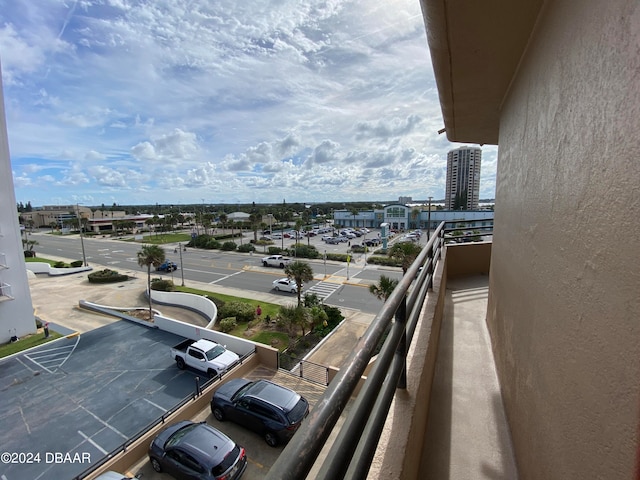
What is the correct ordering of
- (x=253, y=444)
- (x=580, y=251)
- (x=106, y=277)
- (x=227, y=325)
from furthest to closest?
1. (x=106, y=277)
2. (x=227, y=325)
3. (x=253, y=444)
4. (x=580, y=251)

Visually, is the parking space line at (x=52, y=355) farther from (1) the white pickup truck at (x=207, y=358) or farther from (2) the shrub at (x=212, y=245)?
(2) the shrub at (x=212, y=245)

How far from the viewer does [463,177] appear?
258 feet

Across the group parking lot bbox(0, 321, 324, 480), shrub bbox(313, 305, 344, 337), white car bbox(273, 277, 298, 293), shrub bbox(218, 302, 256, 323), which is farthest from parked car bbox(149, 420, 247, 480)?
white car bbox(273, 277, 298, 293)

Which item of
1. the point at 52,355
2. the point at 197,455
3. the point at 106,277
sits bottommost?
the point at 52,355

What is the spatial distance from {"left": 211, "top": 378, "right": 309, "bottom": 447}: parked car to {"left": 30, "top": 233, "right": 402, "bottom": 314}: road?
1216 cm

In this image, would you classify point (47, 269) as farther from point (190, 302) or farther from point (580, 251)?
point (580, 251)

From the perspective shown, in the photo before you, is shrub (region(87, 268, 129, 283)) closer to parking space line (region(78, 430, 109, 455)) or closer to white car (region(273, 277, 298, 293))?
white car (region(273, 277, 298, 293))

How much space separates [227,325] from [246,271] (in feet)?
53.2

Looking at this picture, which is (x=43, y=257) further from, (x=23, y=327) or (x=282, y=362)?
(x=282, y=362)

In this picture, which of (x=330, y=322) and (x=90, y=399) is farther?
(x=330, y=322)

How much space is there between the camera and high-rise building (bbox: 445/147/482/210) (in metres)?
75.9

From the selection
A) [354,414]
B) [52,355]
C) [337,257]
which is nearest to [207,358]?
[52,355]

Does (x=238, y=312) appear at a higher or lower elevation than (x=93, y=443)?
higher

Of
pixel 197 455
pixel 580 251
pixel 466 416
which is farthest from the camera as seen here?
pixel 197 455
